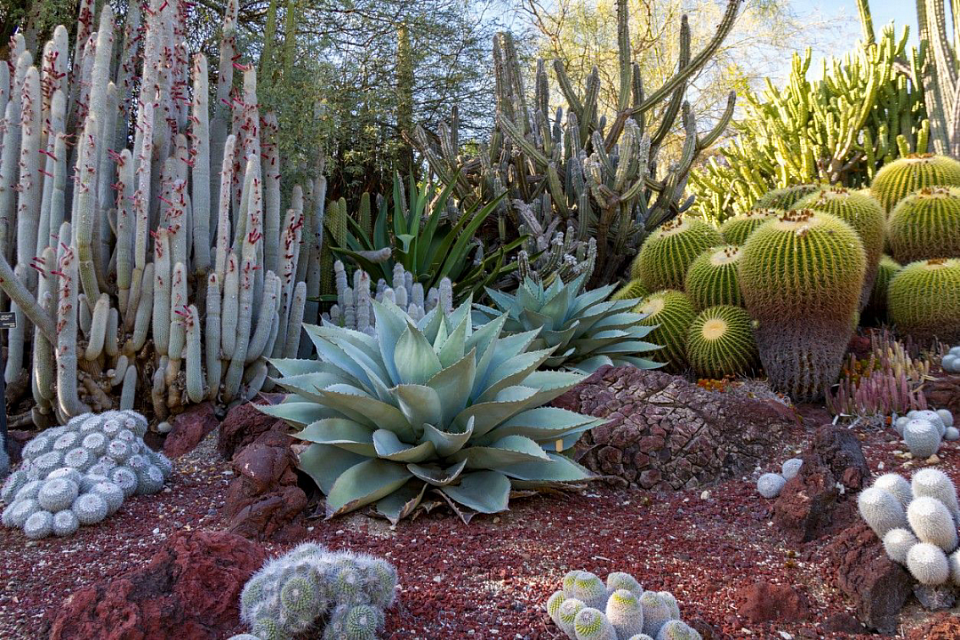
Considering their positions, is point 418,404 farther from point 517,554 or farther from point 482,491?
point 517,554

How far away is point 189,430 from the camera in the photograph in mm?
3871

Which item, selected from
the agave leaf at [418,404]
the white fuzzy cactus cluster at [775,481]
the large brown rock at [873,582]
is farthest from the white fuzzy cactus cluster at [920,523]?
the agave leaf at [418,404]

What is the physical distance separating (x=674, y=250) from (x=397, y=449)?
355cm

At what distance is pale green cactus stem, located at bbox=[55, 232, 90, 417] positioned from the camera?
12.4ft

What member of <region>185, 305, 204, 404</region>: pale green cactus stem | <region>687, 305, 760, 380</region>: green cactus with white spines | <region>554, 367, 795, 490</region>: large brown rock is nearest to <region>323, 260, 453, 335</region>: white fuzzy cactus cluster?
<region>185, 305, 204, 404</region>: pale green cactus stem

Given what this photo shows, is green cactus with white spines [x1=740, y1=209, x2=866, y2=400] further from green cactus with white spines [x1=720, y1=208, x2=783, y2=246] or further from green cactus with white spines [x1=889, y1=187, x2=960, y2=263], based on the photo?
green cactus with white spines [x1=889, y1=187, x2=960, y2=263]

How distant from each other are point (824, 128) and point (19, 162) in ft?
31.5

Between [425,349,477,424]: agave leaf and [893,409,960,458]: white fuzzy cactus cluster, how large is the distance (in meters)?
1.95

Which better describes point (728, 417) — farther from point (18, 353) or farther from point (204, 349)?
point (18, 353)

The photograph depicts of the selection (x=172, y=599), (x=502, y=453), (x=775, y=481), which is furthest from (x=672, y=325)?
(x=172, y=599)

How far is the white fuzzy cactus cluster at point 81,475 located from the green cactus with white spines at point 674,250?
386cm

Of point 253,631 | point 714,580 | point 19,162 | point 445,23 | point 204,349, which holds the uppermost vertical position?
point 445,23

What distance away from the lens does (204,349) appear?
13.5ft

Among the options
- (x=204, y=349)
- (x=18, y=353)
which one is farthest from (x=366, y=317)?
(x=18, y=353)
